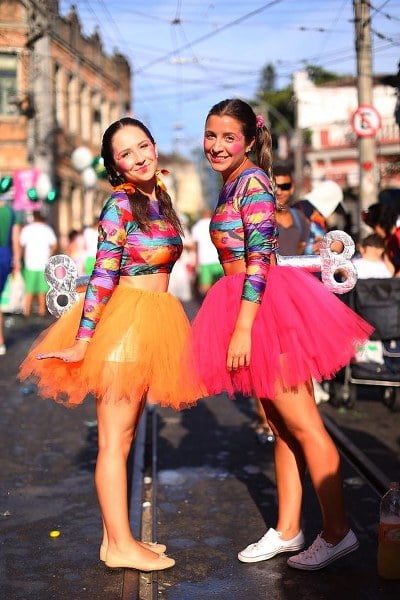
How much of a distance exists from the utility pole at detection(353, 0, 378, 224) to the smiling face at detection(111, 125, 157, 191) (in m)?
10.2

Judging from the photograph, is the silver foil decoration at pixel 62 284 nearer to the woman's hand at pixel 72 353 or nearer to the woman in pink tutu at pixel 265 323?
the woman's hand at pixel 72 353

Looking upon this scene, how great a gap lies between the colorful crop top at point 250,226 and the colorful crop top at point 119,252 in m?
0.27

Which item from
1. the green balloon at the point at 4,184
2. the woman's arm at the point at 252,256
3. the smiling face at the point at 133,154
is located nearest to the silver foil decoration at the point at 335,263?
the woman's arm at the point at 252,256

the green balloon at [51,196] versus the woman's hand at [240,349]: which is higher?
the green balloon at [51,196]

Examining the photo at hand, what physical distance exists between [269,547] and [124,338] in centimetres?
122

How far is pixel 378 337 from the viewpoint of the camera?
24.7ft

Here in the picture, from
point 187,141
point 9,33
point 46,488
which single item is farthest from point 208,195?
point 46,488

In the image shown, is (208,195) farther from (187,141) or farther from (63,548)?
(63,548)

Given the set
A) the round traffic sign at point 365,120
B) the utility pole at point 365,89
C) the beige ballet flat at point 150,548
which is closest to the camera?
the beige ballet flat at point 150,548

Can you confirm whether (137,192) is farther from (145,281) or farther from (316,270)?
(316,270)

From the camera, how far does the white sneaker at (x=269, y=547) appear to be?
4336 millimetres

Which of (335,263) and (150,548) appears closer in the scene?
(150,548)

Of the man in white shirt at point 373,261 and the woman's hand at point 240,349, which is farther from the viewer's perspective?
the man in white shirt at point 373,261

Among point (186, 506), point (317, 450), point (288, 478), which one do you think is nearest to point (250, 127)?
point (317, 450)
